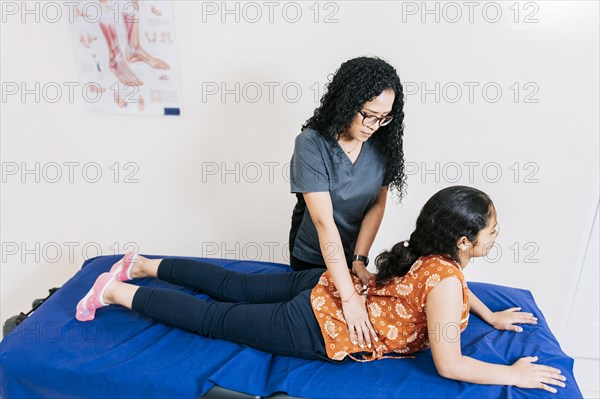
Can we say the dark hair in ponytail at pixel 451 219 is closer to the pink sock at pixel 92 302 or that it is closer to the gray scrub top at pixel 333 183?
the gray scrub top at pixel 333 183

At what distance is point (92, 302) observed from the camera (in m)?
1.41

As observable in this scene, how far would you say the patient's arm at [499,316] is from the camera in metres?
1.42

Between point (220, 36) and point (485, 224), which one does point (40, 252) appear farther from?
point (485, 224)


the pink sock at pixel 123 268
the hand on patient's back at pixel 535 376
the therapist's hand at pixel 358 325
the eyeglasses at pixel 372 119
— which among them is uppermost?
the eyeglasses at pixel 372 119

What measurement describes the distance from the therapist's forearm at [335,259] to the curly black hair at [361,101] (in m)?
0.28

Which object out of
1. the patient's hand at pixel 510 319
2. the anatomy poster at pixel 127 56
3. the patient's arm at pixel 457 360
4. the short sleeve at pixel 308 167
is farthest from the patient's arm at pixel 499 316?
the anatomy poster at pixel 127 56

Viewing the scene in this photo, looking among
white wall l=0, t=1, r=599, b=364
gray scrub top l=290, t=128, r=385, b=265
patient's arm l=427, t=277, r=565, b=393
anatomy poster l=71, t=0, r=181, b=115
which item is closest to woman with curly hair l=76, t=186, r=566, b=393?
patient's arm l=427, t=277, r=565, b=393

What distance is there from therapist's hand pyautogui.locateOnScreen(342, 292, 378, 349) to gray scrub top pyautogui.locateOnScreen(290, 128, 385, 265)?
170 mm

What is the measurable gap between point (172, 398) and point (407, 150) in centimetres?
127

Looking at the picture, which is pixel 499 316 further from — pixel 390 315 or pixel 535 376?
pixel 390 315

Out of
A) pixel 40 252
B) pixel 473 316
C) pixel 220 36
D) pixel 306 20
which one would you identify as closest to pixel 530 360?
pixel 473 316

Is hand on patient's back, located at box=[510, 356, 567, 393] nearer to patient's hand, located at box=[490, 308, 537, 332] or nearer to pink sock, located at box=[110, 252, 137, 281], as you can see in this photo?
patient's hand, located at box=[490, 308, 537, 332]

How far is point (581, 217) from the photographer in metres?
1.80

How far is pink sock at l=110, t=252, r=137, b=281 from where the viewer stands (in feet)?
5.19
